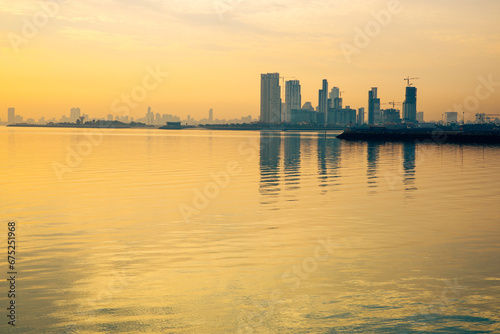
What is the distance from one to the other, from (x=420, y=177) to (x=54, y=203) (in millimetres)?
30003

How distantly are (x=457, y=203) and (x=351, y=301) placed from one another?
18672mm

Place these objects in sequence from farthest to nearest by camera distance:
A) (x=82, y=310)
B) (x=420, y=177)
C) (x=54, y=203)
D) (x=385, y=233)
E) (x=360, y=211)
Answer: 1. (x=420, y=177)
2. (x=54, y=203)
3. (x=360, y=211)
4. (x=385, y=233)
5. (x=82, y=310)

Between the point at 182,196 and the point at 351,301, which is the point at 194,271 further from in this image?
the point at 182,196

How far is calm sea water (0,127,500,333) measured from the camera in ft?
34.1

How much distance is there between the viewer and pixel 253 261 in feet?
48.9

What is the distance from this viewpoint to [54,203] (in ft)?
86.1

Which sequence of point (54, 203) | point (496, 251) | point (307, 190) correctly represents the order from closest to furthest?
point (496, 251), point (54, 203), point (307, 190)

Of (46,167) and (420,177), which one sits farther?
(46,167)

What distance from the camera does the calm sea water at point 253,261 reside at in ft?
34.1

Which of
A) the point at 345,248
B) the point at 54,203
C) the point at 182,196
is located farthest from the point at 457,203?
the point at 54,203

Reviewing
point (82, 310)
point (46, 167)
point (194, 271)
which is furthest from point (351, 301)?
point (46, 167)

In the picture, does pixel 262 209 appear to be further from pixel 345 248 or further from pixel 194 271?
pixel 194 271

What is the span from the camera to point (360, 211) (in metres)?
24.3

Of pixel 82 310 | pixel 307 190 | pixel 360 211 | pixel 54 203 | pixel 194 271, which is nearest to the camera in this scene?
pixel 82 310
